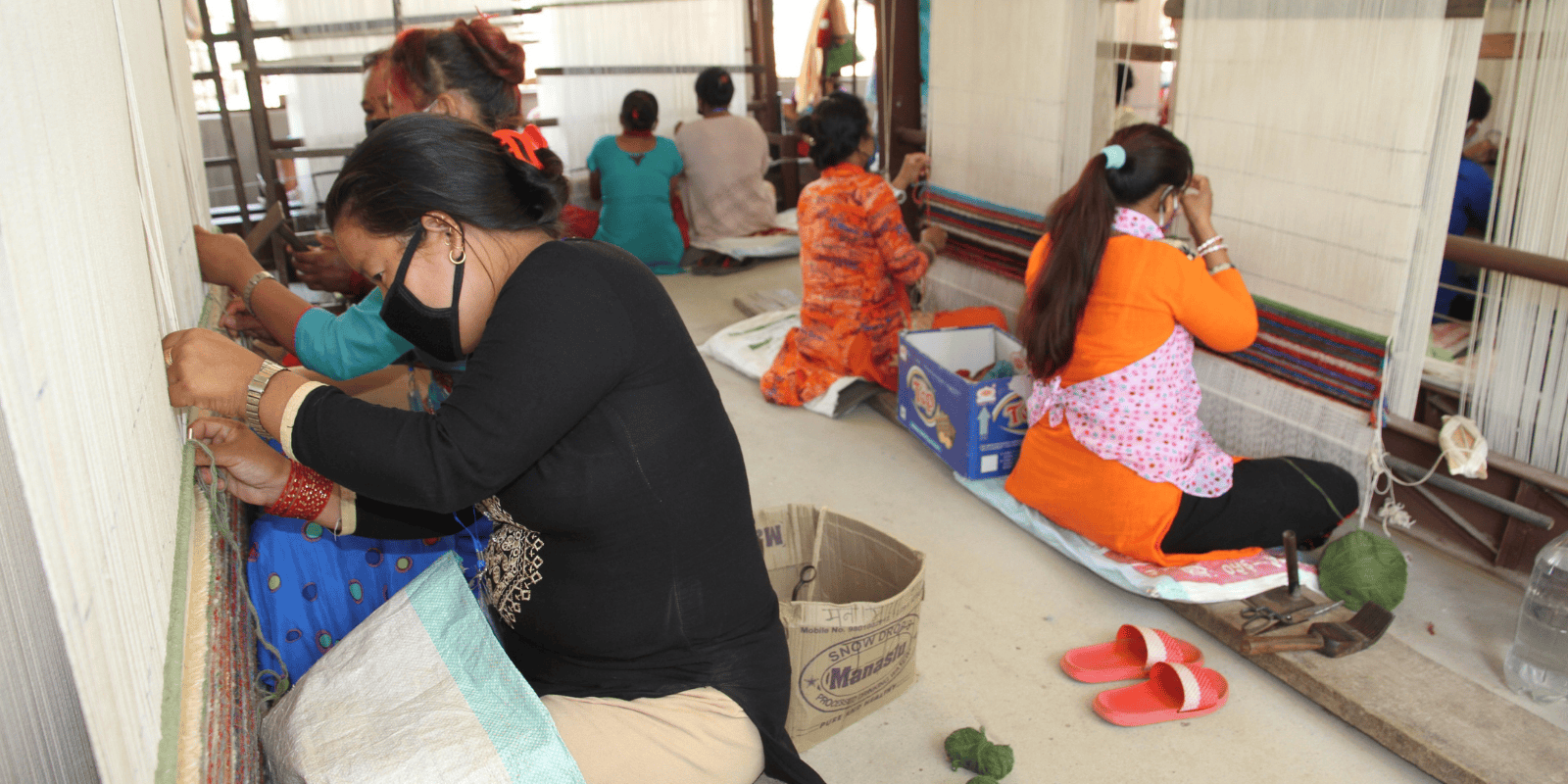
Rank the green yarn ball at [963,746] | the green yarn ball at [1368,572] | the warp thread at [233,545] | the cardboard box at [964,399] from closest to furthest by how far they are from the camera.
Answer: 1. the warp thread at [233,545]
2. the green yarn ball at [963,746]
3. the green yarn ball at [1368,572]
4. the cardboard box at [964,399]

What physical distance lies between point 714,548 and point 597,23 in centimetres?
531

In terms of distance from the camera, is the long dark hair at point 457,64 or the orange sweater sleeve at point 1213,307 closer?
the long dark hair at point 457,64

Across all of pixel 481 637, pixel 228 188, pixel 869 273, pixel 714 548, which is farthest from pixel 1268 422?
pixel 228 188

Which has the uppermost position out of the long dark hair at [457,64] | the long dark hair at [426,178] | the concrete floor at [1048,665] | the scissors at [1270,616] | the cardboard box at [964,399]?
the long dark hair at [457,64]

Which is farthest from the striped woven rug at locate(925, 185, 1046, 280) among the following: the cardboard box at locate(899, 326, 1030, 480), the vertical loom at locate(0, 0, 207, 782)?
the vertical loom at locate(0, 0, 207, 782)

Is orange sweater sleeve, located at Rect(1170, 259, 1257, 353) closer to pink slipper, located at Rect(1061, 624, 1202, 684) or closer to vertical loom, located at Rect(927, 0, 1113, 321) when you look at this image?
pink slipper, located at Rect(1061, 624, 1202, 684)

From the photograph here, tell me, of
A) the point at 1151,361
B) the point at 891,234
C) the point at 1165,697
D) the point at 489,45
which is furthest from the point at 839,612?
the point at 891,234

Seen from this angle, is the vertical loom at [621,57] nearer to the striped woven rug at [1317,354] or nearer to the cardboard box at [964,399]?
the cardboard box at [964,399]

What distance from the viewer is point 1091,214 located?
223 centimetres

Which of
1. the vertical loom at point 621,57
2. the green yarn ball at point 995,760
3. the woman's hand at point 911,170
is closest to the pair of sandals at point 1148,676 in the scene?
the green yarn ball at point 995,760

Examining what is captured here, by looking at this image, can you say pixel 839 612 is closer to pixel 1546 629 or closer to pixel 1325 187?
pixel 1546 629

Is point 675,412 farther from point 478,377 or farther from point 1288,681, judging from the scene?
point 1288,681

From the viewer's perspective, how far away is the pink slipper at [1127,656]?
2.01 meters

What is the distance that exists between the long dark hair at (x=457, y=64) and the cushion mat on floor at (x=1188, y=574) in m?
1.70
